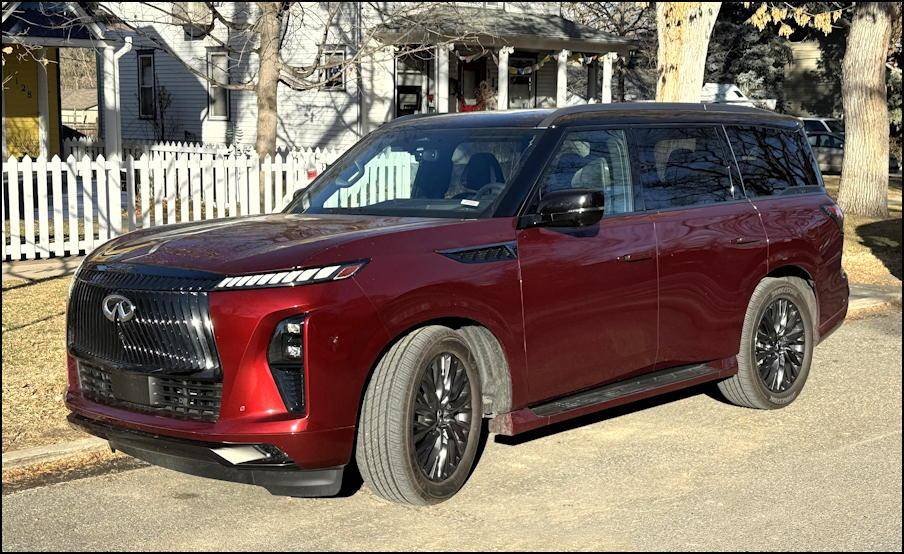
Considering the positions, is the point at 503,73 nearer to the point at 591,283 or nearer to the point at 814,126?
the point at 814,126

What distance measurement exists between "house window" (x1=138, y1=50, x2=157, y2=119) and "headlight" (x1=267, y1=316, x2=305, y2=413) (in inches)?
1118

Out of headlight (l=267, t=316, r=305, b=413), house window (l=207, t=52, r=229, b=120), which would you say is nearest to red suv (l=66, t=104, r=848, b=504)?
headlight (l=267, t=316, r=305, b=413)

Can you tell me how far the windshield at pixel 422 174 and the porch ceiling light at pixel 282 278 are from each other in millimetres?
1096

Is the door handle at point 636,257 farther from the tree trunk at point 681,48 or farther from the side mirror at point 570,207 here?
the tree trunk at point 681,48

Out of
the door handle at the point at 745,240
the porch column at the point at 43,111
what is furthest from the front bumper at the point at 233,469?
the porch column at the point at 43,111

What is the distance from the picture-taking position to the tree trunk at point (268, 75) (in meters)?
18.8

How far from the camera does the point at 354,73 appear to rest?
27562 mm

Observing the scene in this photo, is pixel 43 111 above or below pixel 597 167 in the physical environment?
above

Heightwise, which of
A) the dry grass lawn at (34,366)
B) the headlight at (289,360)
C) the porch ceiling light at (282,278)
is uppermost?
the porch ceiling light at (282,278)

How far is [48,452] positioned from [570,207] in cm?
306

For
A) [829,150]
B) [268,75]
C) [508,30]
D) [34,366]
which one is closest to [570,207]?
[34,366]

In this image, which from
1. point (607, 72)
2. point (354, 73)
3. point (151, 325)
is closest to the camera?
point (151, 325)

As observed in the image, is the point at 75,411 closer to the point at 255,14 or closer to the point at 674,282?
the point at 674,282

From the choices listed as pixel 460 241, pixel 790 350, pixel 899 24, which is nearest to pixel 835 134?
pixel 899 24
